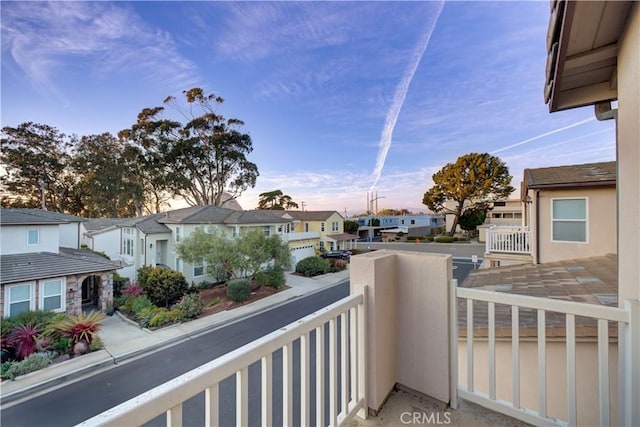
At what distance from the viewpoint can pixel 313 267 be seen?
1620 cm

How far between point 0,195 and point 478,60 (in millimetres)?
29648

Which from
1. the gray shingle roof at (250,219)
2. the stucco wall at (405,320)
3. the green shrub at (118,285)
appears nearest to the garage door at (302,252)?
the gray shingle roof at (250,219)

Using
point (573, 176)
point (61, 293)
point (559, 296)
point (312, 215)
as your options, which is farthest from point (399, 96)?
point (61, 293)

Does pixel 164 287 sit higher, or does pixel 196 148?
pixel 196 148

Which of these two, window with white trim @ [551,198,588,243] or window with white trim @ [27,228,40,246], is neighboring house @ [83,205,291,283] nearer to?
window with white trim @ [27,228,40,246]

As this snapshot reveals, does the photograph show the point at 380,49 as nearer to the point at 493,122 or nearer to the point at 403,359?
the point at 493,122

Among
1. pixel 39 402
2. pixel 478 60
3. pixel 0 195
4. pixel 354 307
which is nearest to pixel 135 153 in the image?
pixel 0 195

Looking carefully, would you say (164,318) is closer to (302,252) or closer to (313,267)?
(313,267)

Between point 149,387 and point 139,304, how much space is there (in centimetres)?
502

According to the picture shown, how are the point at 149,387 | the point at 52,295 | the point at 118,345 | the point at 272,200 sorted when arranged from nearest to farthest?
the point at 149,387 < the point at 118,345 < the point at 52,295 < the point at 272,200

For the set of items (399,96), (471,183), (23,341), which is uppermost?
(399,96)

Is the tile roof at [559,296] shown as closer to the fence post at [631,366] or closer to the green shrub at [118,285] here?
the fence post at [631,366]

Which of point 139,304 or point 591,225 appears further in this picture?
point 139,304

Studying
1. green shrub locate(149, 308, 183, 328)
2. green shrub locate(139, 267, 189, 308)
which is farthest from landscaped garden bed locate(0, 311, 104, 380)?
green shrub locate(139, 267, 189, 308)
